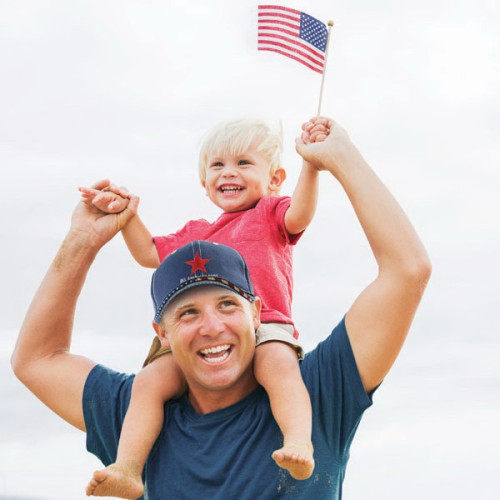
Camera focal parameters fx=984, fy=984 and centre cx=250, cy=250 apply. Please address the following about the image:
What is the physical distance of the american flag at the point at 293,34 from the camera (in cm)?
709

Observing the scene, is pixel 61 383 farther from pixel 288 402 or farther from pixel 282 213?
pixel 282 213

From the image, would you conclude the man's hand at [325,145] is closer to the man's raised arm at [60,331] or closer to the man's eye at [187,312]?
the man's eye at [187,312]

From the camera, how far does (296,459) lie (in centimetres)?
464

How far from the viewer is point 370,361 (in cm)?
508

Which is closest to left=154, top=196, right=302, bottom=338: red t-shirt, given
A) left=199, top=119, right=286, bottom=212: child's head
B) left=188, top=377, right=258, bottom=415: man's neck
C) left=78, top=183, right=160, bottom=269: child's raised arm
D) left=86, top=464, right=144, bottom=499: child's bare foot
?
left=199, top=119, right=286, bottom=212: child's head

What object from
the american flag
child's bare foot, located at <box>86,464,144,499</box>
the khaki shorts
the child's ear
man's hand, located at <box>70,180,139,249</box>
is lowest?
child's bare foot, located at <box>86,464,144,499</box>

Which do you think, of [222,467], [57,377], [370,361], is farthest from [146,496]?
[370,361]

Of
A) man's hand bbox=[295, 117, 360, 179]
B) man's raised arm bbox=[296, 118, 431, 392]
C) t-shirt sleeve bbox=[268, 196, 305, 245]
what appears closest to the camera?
man's raised arm bbox=[296, 118, 431, 392]

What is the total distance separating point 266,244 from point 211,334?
118 centimetres

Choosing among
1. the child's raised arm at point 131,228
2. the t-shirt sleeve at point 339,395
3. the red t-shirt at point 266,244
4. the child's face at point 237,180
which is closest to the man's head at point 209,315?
the t-shirt sleeve at point 339,395

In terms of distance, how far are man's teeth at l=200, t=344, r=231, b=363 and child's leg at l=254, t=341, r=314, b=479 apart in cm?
23

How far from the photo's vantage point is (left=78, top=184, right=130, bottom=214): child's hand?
5.86 m

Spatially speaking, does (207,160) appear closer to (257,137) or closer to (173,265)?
(257,137)

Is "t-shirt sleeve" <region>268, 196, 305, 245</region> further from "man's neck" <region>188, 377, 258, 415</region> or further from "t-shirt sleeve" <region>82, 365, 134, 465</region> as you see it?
"t-shirt sleeve" <region>82, 365, 134, 465</region>
